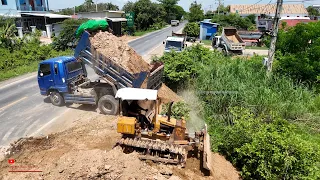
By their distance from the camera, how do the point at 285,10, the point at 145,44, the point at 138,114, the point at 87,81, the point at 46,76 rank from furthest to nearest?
the point at 285,10, the point at 145,44, the point at 87,81, the point at 46,76, the point at 138,114

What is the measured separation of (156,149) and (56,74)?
6.20 m

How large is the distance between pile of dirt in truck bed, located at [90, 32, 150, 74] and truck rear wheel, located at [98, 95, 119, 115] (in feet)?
4.68

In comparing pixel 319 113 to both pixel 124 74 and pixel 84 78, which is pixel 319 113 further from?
pixel 84 78

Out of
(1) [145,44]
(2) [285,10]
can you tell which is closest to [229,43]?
(1) [145,44]

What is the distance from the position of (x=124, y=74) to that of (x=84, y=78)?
2.86m

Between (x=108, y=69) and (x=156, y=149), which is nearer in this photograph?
(x=156, y=149)

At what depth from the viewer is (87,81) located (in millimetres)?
11719

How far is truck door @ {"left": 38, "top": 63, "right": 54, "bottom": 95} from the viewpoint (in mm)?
10734

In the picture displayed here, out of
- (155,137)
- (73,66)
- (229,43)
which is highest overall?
(229,43)

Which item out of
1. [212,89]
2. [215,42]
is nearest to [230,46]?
[215,42]

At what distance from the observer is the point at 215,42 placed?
2836 centimetres

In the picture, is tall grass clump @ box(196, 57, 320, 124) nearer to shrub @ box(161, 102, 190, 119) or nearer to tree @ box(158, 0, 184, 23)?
shrub @ box(161, 102, 190, 119)

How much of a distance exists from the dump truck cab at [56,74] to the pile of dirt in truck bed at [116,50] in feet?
5.81

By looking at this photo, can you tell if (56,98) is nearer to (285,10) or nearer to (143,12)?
(143,12)
